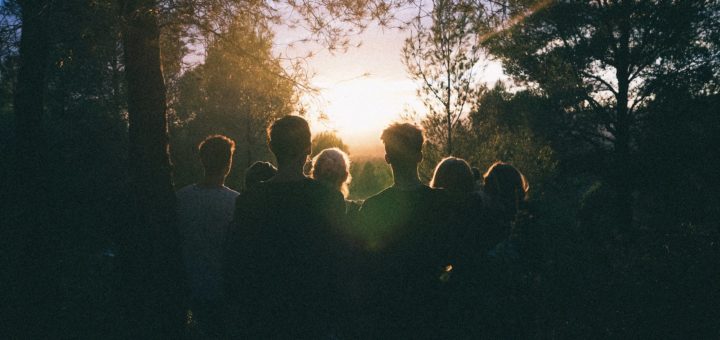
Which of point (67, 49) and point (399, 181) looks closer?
point (399, 181)

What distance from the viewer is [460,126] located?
13742 mm

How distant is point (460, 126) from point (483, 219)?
11.4 meters

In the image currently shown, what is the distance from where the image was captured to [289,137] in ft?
8.38

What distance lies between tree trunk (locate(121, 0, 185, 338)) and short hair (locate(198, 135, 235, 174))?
21.2 inches

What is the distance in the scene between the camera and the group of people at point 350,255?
241 cm

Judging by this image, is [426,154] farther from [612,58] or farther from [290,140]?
[290,140]

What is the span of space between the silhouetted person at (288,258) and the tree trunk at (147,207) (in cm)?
169

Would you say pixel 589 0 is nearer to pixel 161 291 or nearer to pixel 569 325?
pixel 569 325

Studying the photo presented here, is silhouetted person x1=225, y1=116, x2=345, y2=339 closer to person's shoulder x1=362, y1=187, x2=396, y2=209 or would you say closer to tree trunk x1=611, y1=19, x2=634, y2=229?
person's shoulder x1=362, y1=187, x2=396, y2=209

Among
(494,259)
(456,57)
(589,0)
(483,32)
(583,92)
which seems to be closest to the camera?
(494,259)

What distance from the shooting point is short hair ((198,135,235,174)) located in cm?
364

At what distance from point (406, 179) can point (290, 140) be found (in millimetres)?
728

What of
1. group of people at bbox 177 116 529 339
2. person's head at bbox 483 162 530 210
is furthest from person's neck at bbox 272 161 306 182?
person's head at bbox 483 162 530 210

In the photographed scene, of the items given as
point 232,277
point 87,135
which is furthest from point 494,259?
point 87,135
